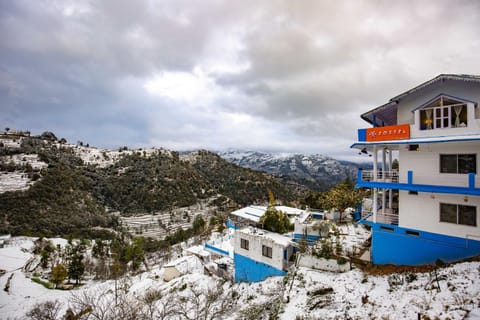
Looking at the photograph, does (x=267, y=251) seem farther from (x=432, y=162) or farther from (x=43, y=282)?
(x=43, y=282)

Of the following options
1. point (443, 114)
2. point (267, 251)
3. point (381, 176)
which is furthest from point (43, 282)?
point (443, 114)

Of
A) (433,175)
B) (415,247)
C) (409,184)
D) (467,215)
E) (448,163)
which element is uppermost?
(448,163)

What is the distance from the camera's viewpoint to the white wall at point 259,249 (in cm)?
1638

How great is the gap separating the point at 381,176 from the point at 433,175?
7.85ft

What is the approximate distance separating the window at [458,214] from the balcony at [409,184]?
1046mm

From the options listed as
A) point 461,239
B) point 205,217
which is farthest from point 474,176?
point 205,217

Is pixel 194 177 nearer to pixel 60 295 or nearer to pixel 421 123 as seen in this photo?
pixel 60 295

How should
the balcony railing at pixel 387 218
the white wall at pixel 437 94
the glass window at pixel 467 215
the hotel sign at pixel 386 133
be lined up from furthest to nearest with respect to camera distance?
the balcony railing at pixel 387 218 → the hotel sign at pixel 386 133 → the white wall at pixel 437 94 → the glass window at pixel 467 215

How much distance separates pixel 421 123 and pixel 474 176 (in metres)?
3.23

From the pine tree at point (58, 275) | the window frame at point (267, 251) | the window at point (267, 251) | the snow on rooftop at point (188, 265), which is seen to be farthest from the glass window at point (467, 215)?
the pine tree at point (58, 275)

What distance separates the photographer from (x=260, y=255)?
57.6 ft

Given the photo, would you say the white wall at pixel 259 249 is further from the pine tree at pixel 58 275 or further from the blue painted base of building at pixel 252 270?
→ the pine tree at pixel 58 275

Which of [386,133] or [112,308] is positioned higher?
[386,133]

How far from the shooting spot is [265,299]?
14109mm
